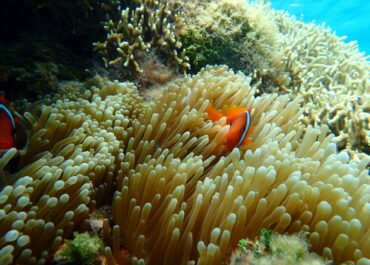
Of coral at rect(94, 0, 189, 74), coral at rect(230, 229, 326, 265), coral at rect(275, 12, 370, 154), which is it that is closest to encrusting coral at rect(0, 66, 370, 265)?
coral at rect(230, 229, 326, 265)

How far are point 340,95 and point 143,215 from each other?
4.40m

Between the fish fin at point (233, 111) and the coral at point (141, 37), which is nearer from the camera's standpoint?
the fish fin at point (233, 111)

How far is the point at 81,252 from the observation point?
179 cm

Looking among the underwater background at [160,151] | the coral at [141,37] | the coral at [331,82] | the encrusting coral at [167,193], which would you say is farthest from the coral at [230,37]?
the encrusting coral at [167,193]

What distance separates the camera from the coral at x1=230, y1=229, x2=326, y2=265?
166cm

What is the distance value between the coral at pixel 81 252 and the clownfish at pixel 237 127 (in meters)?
1.33

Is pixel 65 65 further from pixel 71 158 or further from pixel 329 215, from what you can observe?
pixel 329 215

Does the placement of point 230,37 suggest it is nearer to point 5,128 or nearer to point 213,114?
point 213,114

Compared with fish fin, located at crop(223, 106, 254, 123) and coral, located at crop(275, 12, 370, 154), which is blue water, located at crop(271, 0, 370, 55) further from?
fish fin, located at crop(223, 106, 254, 123)

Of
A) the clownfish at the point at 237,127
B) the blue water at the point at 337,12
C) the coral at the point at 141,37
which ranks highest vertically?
the blue water at the point at 337,12

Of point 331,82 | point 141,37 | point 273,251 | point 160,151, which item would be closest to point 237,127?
point 160,151

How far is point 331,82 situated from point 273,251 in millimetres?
4769

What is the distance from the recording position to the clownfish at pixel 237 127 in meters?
2.59

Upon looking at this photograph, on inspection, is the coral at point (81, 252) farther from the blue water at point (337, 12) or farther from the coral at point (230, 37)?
the blue water at point (337, 12)
